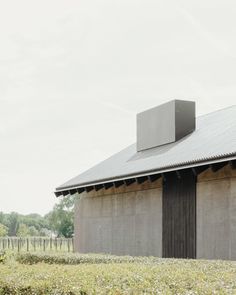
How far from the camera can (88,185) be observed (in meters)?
25.2

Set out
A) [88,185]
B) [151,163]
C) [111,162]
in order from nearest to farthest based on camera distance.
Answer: [151,163]
[88,185]
[111,162]

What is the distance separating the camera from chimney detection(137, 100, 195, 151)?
25303mm

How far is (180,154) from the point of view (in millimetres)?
20859

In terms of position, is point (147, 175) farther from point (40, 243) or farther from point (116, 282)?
point (40, 243)

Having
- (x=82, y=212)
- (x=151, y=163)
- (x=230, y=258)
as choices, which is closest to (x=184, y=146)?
(x=151, y=163)

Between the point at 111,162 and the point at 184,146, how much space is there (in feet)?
21.7

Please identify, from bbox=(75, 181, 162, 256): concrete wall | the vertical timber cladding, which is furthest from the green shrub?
bbox=(75, 181, 162, 256): concrete wall

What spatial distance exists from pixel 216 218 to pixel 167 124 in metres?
8.01

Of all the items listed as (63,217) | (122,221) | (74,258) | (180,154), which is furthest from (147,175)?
(63,217)

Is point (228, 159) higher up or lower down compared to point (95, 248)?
higher up

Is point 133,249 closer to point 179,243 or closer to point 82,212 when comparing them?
point 179,243

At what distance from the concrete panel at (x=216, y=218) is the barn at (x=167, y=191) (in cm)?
3

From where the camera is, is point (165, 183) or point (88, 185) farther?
point (88, 185)

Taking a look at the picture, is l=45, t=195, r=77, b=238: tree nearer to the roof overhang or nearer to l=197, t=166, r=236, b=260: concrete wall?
the roof overhang
